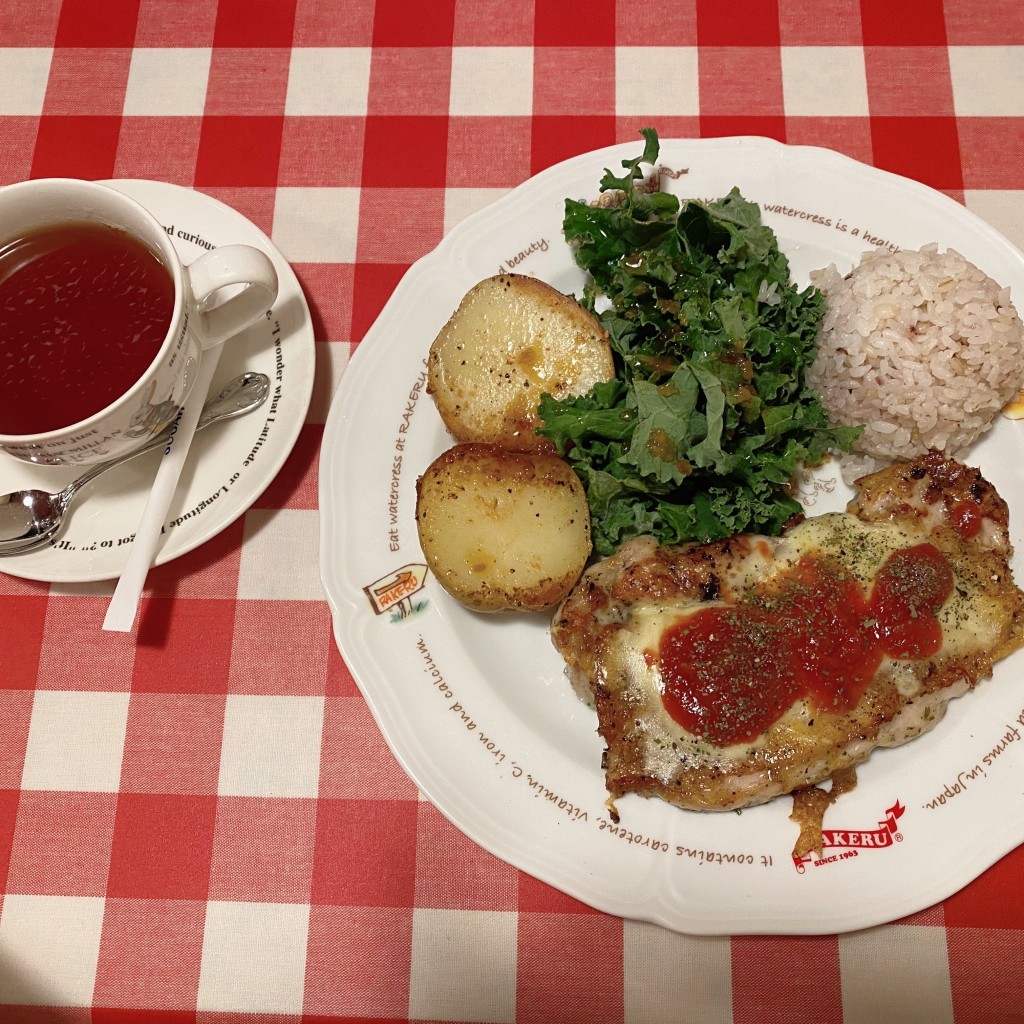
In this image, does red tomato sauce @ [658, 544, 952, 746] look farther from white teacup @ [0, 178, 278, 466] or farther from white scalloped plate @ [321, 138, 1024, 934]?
white teacup @ [0, 178, 278, 466]

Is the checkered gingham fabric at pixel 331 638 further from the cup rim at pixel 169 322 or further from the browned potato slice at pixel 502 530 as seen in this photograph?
the cup rim at pixel 169 322

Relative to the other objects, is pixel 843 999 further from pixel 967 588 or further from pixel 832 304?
pixel 832 304

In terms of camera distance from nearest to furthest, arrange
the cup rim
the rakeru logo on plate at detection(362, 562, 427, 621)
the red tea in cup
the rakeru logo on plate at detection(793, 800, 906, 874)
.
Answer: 1. the cup rim
2. the red tea in cup
3. the rakeru logo on plate at detection(793, 800, 906, 874)
4. the rakeru logo on plate at detection(362, 562, 427, 621)

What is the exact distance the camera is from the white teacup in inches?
97.0

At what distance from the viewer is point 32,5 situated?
3.86 meters

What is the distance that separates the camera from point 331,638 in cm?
311

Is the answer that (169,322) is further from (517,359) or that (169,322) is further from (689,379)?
(689,379)

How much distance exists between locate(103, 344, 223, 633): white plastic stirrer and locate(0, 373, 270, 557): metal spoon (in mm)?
59

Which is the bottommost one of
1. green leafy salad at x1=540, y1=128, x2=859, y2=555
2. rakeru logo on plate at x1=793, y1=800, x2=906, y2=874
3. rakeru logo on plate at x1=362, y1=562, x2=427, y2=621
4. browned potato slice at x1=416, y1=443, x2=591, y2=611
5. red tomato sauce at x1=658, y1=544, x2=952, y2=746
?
rakeru logo on plate at x1=793, y1=800, x2=906, y2=874

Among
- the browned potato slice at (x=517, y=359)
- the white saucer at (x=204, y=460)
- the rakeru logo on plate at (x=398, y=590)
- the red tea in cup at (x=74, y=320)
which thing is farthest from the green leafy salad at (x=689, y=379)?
the red tea in cup at (x=74, y=320)

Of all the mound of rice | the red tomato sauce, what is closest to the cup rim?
the red tomato sauce

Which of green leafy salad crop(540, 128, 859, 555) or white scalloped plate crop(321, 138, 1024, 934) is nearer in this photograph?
white scalloped plate crop(321, 138, 1024, 934)

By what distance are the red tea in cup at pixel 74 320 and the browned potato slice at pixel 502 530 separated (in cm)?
101

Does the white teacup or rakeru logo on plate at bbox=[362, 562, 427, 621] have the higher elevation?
the white teacup
